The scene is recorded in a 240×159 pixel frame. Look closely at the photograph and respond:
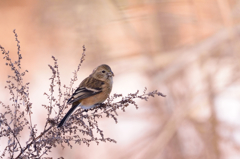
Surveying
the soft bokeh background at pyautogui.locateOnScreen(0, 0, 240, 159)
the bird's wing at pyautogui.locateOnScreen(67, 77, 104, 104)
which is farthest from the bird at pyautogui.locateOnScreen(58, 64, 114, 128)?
the soft bokeh background at pyautogui.locateOnScreen(0, 0, 240, 159)

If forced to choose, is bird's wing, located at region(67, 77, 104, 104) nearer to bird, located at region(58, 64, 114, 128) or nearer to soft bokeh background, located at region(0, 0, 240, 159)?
bird, located at region(58, 64, 114, 128)

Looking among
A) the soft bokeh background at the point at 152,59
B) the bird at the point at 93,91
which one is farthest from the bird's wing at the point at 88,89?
the soft bokeh background at the point at 152,59

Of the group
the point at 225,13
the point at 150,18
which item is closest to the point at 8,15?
the point at 150,18

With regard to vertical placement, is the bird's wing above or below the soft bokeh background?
below

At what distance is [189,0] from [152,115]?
1319 mm

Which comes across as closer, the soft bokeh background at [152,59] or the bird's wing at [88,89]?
the bird's wing at [88,89]

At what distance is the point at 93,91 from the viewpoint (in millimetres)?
1321

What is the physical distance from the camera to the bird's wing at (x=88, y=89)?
118 cm

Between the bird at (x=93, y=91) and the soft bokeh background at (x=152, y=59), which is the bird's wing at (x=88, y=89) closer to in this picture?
the bird at (x=93, y=91)

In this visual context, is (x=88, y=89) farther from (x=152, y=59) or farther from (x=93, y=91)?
(x=152, y=59)

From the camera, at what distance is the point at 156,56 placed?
2.81 metres

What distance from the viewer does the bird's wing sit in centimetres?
118

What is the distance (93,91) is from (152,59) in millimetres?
1555

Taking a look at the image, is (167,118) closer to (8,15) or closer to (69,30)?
(69,30)
